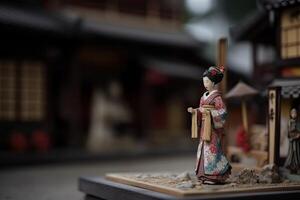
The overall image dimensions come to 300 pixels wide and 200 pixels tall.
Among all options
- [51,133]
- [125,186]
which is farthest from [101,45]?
[125,186]

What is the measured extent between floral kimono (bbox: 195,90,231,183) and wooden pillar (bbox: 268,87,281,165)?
161 centimetres

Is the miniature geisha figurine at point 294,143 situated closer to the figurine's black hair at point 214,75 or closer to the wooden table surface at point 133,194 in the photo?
the wooden table surface at point 133,194

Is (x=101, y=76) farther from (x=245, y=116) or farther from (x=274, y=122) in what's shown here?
(x=274, y=122)

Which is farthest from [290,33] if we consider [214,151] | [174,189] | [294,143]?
[174,189]

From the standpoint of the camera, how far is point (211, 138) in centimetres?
1023

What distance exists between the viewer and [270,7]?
14219mm

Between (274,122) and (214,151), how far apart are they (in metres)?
1.91

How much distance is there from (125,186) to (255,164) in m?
3.55

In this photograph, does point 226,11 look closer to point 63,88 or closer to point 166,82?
point 166,82

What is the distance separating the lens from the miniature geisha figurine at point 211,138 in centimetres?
1016

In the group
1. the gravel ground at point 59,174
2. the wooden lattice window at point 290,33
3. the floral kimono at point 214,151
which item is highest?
the wooden lattice window at point 290,33

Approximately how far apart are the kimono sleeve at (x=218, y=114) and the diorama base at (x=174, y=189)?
3.40 feet

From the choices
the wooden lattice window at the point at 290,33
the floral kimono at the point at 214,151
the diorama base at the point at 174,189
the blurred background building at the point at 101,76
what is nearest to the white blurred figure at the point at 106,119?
the blurred background building at the point at 101,76

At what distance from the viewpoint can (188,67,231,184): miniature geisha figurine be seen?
1016 cm
